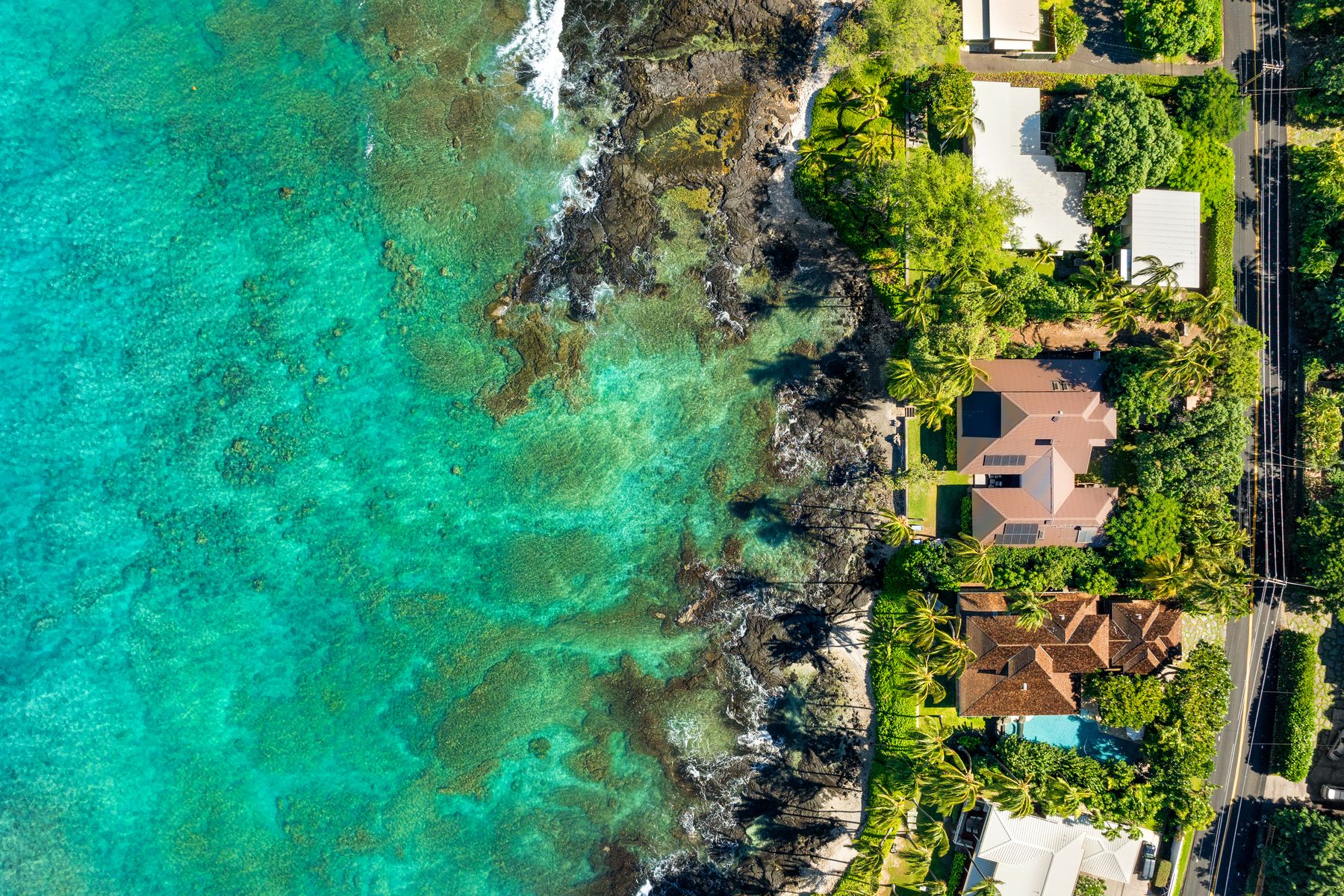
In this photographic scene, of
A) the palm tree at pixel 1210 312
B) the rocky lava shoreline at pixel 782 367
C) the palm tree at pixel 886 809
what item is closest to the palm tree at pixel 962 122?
the rocky lava shoreline at pixel 782 367

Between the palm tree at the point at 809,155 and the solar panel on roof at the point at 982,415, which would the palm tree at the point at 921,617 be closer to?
the solar panel on roof at the point at 982,415

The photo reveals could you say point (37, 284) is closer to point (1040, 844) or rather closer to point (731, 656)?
point (731, 656)

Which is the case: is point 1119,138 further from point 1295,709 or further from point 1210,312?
point 1295,709

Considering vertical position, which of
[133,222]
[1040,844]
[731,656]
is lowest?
[1040,844]

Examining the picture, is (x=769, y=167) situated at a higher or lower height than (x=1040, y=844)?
higher

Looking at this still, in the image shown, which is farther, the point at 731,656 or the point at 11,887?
the point at 731,656

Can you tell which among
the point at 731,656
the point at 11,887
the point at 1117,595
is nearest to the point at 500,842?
the point at 731,656
